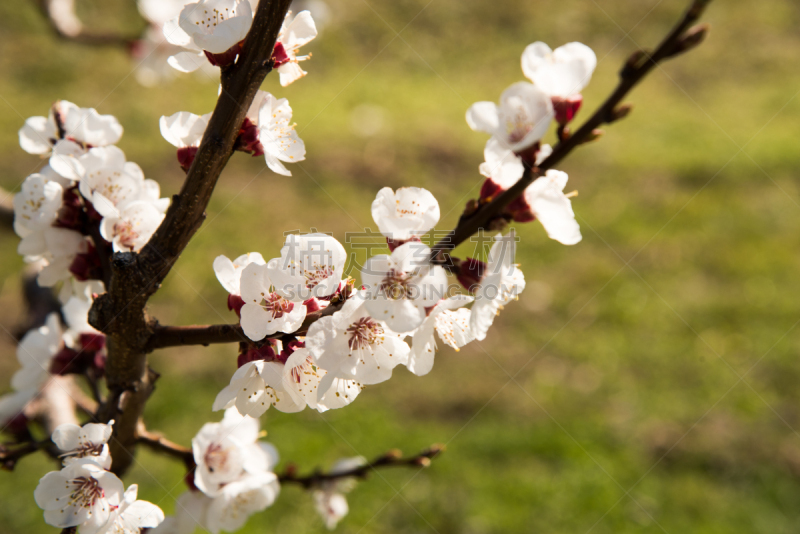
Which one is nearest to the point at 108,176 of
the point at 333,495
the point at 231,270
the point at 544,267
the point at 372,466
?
the point at 231,270

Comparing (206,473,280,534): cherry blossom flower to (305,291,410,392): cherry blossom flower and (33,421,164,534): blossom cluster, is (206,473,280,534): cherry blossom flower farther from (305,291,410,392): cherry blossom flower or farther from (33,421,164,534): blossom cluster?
(305,291,410,392): cherry blossom flower

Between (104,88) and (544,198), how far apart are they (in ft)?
19.3

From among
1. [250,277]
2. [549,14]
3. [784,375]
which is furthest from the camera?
[549,14]

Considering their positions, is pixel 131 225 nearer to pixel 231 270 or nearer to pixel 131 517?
pixel 231 270

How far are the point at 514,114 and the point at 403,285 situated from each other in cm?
30

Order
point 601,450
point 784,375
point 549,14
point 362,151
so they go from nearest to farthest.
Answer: point 601,450, point 784,375, point 362,151, point 549,14

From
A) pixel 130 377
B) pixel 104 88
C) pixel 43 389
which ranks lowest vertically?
pixel 104 88

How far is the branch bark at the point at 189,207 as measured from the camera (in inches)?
38.0

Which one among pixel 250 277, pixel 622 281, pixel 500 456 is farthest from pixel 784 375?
pixel 250 277

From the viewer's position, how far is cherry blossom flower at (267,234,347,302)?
0.96 m

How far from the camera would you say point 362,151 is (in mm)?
5395

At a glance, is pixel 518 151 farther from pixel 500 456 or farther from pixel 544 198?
pixel 500 456

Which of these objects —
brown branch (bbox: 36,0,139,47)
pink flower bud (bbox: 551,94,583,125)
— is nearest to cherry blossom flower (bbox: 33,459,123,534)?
pink flower bud (bbox: 551,94,583,125)

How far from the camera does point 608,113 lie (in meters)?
0.79
